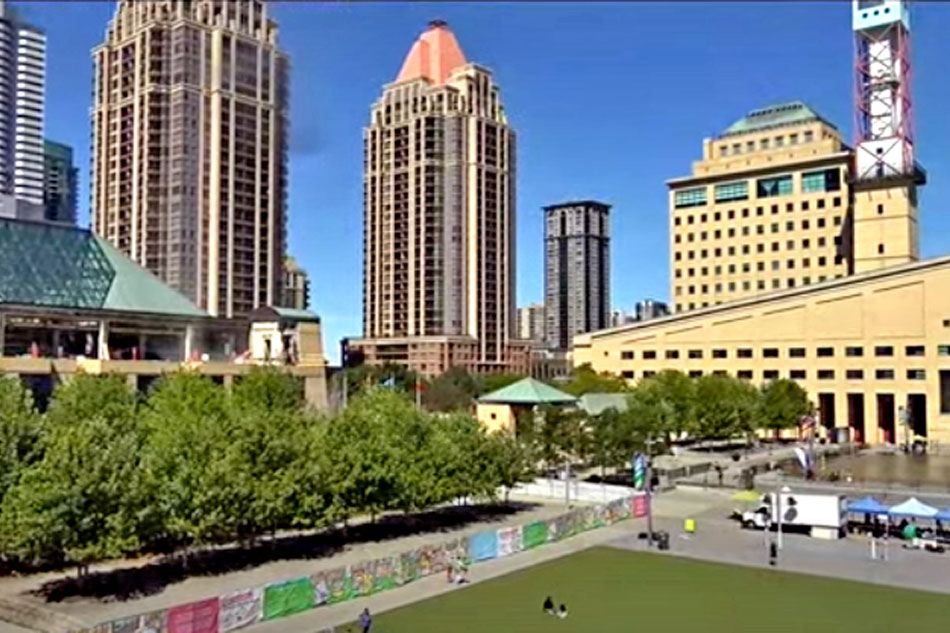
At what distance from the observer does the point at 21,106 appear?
589 ft

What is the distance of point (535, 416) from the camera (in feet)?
218

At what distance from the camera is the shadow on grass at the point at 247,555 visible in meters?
32.3

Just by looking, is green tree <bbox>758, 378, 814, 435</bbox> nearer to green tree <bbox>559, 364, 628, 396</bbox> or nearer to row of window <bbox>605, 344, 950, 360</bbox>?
row of window <bbox>605, 344, 950, 360</bbox>

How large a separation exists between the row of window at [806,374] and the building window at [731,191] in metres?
34.0

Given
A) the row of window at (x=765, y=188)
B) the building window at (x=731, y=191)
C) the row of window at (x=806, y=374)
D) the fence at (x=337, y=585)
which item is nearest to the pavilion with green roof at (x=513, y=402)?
the fence at (x=337, y=585)

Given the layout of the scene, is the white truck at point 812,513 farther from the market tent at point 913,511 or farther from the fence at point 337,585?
the fence at point 337,585

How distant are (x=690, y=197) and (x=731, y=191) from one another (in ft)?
20.8

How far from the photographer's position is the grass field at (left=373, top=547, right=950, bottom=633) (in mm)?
28719

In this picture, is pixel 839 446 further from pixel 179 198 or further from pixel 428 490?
pixel 179 198

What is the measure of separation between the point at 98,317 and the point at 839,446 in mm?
69715

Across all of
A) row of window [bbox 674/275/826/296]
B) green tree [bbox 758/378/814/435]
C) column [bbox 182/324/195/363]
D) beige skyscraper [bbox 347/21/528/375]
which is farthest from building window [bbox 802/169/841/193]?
column [bbox 182/324/195/363]

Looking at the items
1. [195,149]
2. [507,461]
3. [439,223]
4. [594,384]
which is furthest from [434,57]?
[507,461]

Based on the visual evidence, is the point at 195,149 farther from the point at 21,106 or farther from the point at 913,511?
the point at 913,511

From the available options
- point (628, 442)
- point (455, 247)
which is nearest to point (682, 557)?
point (628, 442)
